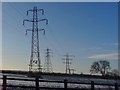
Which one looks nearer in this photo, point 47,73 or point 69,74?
point 47,73

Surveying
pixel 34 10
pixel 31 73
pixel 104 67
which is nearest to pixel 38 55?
pixel 34 10

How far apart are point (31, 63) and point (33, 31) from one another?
5.67m

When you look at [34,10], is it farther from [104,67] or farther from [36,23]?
[104,67]

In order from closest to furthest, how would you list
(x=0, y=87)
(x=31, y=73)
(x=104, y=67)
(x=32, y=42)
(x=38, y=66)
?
(x=0, y=87) → (x=32, y=42) → (x=38, y=66) → (x=31, y=73) → (x=104, y=67)

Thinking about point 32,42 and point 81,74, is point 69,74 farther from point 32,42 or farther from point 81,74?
point 32,42

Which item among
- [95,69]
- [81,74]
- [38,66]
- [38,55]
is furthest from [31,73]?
[95,69]

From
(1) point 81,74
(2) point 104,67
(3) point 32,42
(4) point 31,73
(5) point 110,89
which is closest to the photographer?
(5) point 110,89

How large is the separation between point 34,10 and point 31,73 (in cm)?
1554

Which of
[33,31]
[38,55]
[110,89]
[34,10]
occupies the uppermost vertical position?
[34,10]

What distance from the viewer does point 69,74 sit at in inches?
4439

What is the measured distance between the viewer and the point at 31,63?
59.6m

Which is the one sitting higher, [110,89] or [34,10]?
[34,10]

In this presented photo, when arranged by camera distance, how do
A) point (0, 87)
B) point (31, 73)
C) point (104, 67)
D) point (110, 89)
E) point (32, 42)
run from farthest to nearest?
point (104, 67), point (31, 73), point (32, 42), point (110, 89), point (0, 87)

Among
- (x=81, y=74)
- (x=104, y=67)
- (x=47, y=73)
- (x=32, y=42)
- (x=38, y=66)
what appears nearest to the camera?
(x=32, y=42)
